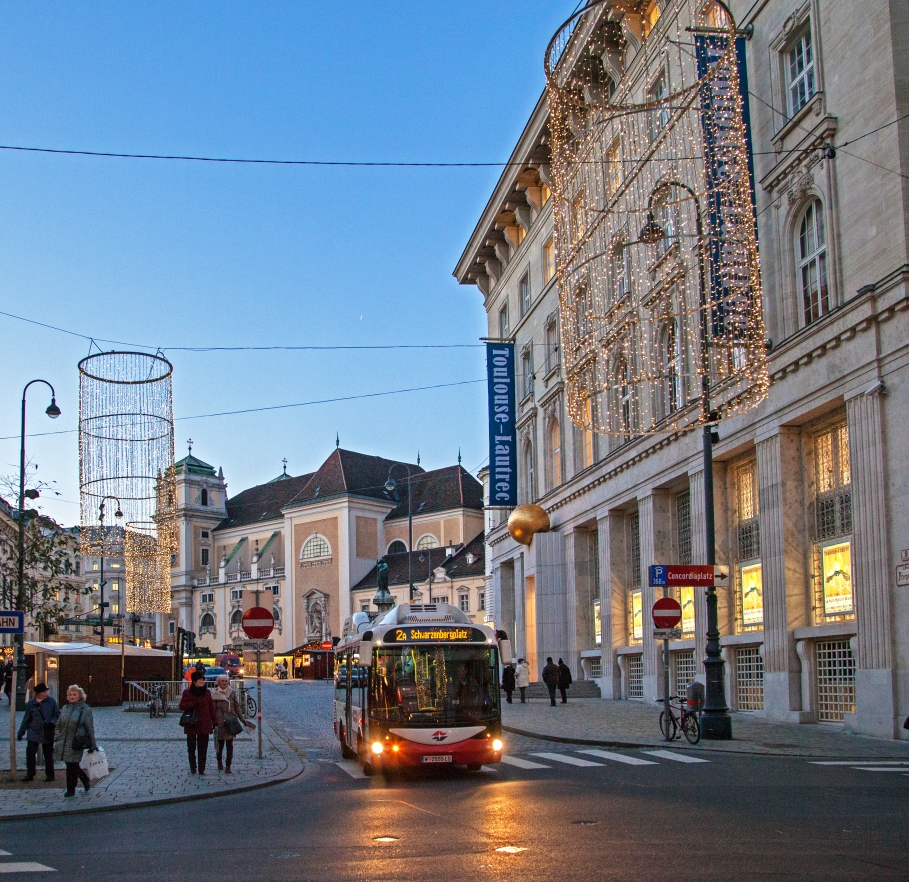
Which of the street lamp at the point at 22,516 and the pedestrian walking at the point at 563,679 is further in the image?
the pedestrian walking at the point at 563,679

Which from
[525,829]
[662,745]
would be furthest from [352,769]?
[525,829]

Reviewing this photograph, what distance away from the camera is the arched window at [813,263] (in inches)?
978

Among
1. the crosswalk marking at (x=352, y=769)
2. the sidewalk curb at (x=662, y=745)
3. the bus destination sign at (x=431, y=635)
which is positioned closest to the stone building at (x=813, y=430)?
the sidewalk curb at (x=662, y=745)

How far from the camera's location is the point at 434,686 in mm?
18125

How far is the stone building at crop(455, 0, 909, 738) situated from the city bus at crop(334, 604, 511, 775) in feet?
26.9

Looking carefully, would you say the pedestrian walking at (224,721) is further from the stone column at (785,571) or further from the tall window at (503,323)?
the tall window at (503,323)

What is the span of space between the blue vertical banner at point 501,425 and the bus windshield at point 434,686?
30.4 m

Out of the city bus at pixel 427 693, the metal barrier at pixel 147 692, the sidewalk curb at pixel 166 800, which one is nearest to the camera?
the sidewalk curb at pixel 166 800

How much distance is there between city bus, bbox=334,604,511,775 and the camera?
1764 centimetres

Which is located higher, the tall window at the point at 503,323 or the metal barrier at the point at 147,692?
the tall window at the point at 503,323

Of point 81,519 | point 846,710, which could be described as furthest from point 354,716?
point 846,710

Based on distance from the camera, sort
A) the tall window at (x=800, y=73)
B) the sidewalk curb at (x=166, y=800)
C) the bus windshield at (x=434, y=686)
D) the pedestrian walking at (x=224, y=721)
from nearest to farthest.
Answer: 1. the sidewalk curb at (x=166, y=800)
2. the bus windshield at (x=434, y=686)
3. the pedestrian walking at (x=224, y=721)
4. the tall window at (x=800, y=73)

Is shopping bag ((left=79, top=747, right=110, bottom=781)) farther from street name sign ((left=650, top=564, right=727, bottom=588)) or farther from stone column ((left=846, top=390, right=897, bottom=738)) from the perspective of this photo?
stone column ((left=846, top=390, right=897, bottom=738))

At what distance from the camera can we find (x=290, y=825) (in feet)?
40.7
